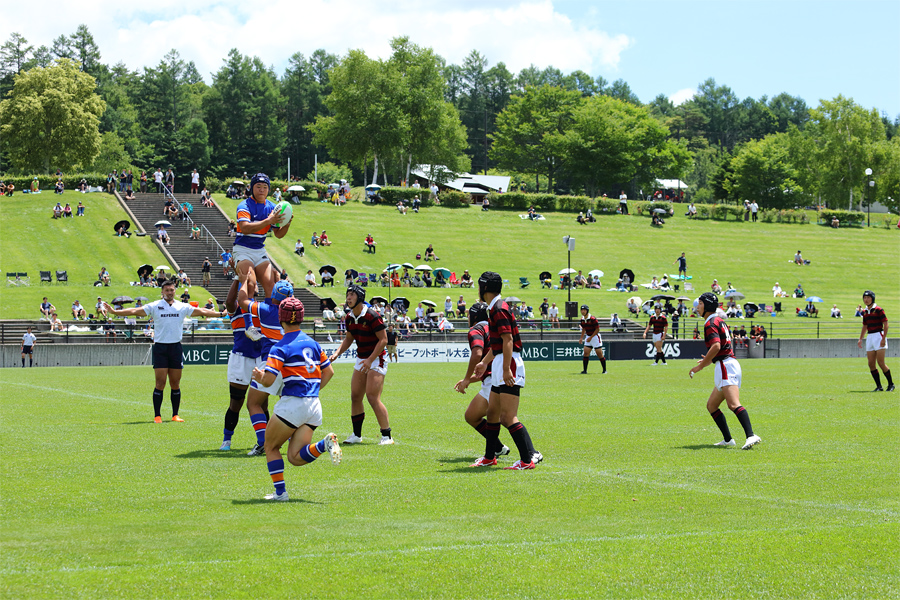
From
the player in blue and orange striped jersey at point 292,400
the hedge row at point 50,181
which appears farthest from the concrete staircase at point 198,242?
the player in blue and orange striped jersey at point 292,400

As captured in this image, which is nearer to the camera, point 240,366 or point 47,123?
point 240,366

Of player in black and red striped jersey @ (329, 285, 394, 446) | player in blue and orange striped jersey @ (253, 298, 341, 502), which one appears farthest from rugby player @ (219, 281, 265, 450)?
player in blue and orange striped jersey @ (253, 298, 341, 502)

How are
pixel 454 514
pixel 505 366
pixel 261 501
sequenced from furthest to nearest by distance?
pixel 505 366
pixel 261 501
pixel 454 514

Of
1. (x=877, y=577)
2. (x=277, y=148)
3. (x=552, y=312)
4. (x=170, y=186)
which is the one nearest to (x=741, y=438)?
(x=877, y=577)

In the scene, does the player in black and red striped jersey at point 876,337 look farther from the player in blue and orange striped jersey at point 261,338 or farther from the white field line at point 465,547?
the player in blue and orange striped jersey at point 261,338

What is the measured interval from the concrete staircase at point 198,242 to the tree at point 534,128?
51.5 m

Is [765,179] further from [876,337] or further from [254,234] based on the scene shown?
[254,234]

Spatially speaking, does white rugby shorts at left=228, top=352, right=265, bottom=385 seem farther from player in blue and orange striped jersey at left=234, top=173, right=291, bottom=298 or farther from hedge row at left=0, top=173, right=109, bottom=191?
hedge row at left=0, top=173, right=109, bottom=191

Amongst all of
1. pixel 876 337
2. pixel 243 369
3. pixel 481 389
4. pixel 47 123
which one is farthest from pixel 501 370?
pixel 47 123

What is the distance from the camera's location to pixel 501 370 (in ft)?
32.2

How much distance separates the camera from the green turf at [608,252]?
2154 inches

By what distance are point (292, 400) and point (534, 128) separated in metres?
103

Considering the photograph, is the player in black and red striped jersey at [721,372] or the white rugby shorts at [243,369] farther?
the player in black and red striped jersey at [721,372]

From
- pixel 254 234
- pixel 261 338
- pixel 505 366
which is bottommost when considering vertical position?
pixel 505 366
